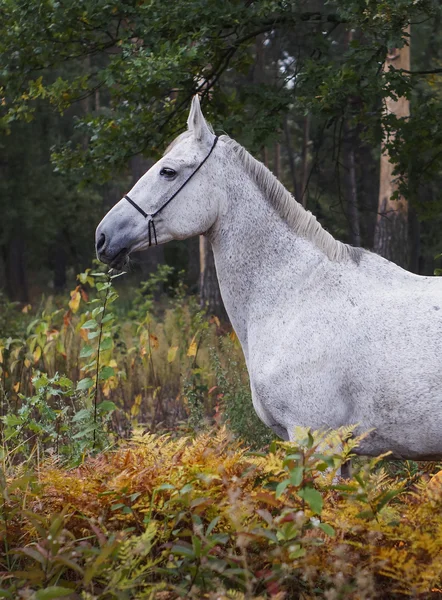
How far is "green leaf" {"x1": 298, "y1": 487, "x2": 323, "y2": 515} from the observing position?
243 centimetres

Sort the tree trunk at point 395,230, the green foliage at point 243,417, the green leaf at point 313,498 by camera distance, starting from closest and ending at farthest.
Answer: the green leaf at point 313,498
the green foliage at point 243,417
the tree trunk at point 395,230

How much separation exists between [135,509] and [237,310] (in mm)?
1214

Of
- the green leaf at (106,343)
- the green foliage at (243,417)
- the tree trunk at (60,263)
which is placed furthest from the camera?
the tree trunk at (60,263)

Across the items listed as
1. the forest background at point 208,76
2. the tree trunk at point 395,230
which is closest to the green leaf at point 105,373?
the forest background at point 208,76

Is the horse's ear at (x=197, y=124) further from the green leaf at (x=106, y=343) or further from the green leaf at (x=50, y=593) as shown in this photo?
the green leaf at (x=50, y=593)

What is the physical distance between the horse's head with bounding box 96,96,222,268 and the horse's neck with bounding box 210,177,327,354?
0.12 metres

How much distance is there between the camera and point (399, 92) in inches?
241

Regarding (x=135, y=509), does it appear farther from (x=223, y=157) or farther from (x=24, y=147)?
(x=24, y=147)

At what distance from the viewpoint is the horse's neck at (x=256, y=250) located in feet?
12.5

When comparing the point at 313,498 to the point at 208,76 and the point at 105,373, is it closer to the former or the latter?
the point at 105,373

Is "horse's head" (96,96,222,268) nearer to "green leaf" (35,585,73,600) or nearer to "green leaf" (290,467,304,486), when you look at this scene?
"green leaf" (290,467,304,486)

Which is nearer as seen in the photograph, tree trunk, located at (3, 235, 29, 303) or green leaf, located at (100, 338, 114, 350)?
green leaf, located at (100, 338, 114, 350)

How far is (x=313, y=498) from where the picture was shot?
2.46 metres

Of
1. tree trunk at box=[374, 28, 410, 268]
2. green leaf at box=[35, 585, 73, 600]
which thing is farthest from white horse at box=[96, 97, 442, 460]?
tree trunk at box=[374, 28, 410, 268]
